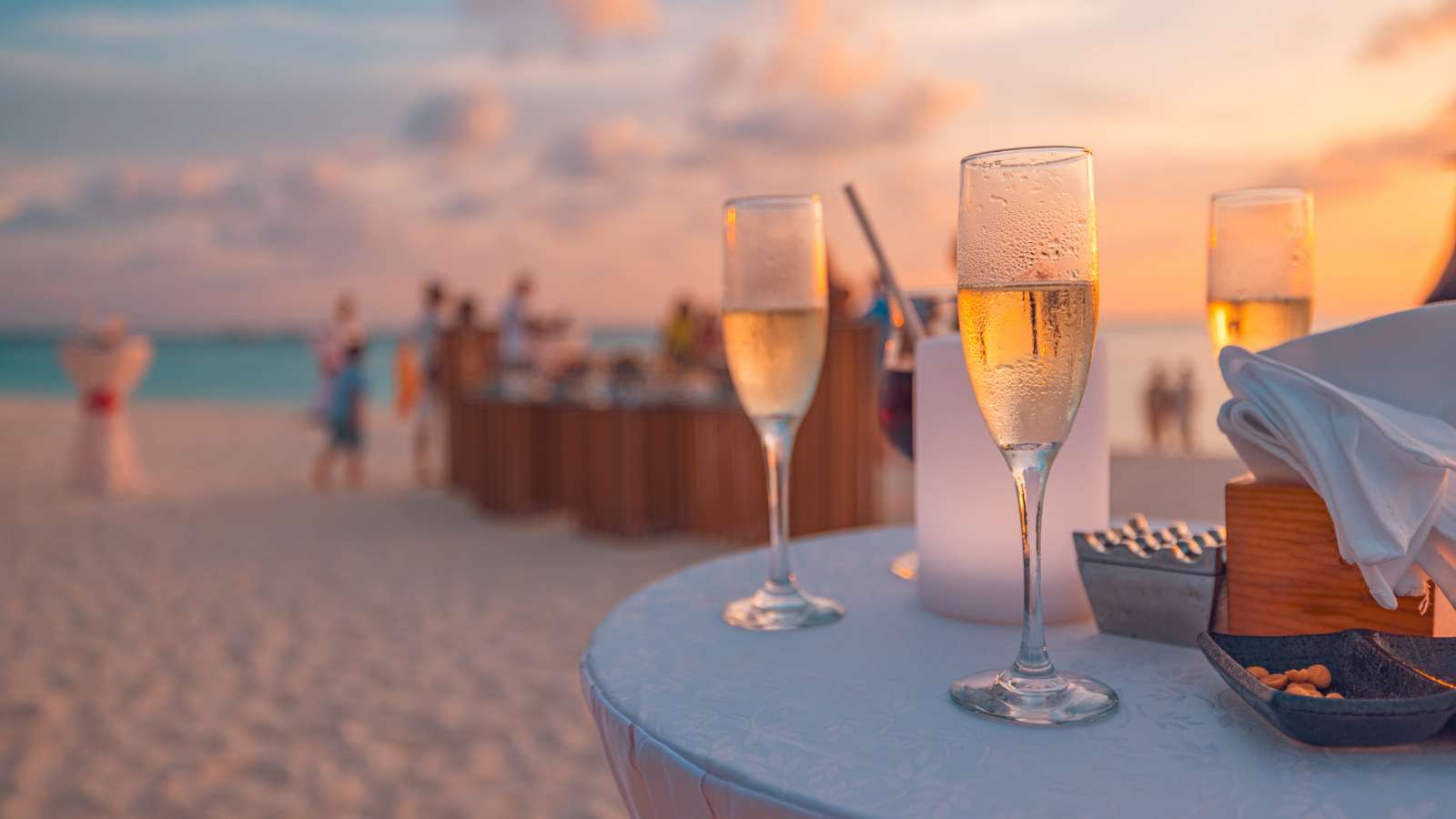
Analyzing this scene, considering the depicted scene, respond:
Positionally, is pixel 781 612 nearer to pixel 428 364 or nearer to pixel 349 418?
pixel 428 364

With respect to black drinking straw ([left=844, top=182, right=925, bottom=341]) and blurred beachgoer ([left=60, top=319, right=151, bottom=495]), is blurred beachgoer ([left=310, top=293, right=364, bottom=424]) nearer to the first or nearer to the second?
blurred beachgoer ([left=60, top=319, right=151, bottom=495])

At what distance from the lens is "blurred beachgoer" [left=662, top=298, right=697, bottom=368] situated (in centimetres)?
745

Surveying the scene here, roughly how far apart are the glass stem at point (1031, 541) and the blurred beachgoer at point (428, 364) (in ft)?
29.0

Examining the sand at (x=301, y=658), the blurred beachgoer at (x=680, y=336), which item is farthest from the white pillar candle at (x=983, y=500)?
the blurred beachgoer at (x=680, y=336)

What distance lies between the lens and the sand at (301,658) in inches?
127

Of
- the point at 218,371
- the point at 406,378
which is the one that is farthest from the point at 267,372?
the point at 406,378

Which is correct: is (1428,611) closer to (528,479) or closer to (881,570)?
(881,570)

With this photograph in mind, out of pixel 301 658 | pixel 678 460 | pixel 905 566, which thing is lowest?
pixel 301 658

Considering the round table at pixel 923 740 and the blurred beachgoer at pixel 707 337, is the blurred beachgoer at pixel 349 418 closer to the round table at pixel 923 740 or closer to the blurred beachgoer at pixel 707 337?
the blurred beachgoer at pixel 707 337

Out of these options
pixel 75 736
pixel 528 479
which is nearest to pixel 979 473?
pixel 75 736

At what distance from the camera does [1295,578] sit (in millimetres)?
873

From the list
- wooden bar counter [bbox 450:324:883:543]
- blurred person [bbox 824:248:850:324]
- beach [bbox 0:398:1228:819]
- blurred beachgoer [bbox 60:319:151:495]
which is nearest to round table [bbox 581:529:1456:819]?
beach [bbox 0:398:1228:819]

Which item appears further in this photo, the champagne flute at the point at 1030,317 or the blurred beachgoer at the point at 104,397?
the blurred beachgoer at the point at 104,397

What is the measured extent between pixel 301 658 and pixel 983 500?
4133 millimetres
